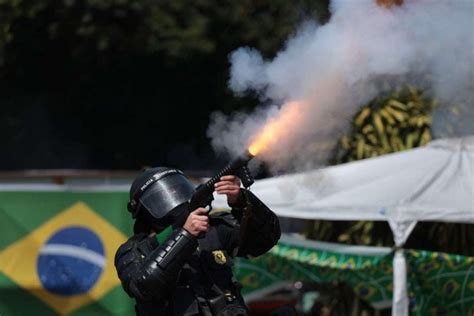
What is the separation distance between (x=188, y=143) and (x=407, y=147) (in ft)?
11.2

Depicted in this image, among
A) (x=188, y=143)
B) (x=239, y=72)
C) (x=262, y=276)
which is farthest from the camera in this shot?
(x=188, y=143)

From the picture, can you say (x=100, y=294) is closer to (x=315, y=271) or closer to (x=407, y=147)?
(x=315, y=271)

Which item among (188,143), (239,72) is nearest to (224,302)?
(239,72)

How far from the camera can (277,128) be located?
538 cm

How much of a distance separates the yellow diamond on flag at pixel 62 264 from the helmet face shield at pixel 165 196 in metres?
2.54

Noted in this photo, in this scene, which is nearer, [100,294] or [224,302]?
[224,302]

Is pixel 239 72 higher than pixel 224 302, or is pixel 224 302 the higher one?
pixel 239 72

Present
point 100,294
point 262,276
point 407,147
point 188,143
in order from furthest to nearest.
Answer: point 188,143, point 407,147, point 262,276, point 100,294

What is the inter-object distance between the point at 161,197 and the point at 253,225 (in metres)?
0.44

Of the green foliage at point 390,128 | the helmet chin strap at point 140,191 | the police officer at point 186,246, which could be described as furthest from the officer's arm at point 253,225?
the green foliage at point 390,128

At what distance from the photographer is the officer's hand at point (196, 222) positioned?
5117 millimetres

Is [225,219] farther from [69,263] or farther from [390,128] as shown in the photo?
[390,128]

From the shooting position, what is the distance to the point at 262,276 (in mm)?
8453

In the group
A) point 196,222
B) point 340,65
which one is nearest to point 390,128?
point 340,65
